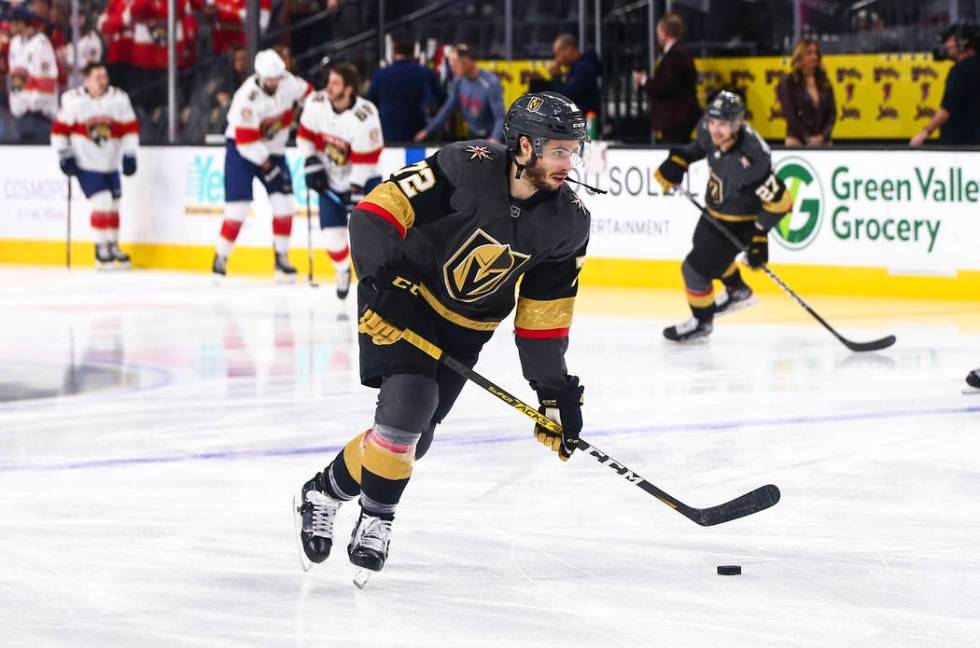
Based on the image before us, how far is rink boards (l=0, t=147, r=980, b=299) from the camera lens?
370 inches

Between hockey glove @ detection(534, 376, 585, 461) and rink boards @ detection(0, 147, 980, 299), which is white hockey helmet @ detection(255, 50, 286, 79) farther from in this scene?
hockey glove @ detection(534, 376, 585, 461)

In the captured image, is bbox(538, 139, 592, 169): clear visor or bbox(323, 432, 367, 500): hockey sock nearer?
bbox(538, 139, 592, 169): clear visor

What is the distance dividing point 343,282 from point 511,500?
17.0 feet

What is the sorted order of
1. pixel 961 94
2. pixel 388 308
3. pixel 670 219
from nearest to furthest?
pixel 388 308 < pixel 961 94 < pixel 670 219

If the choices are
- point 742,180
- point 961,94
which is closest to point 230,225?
point 742,180

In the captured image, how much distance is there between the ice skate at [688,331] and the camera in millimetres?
7998

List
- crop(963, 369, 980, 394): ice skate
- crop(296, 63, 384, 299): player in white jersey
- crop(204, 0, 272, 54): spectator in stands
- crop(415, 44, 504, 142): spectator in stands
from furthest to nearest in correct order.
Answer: crop(204, 0, 272, 54): spectator in stands, crop(415, 44, 504, 142): spectator in stands, crop(296, 63, 384, 299): player in white jersey, crop(963, 369, 980, 394): ice skate

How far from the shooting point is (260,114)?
10875 mm

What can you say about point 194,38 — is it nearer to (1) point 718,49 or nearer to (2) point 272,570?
(1) point 718,49

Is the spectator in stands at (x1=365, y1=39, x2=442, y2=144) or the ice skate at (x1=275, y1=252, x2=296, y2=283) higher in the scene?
the spectator in stands at (x1=365, y1=39, x2=442, y2=144)

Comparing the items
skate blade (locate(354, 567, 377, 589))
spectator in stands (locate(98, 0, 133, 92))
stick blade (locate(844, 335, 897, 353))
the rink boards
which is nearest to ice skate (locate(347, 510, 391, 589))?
skate blade (locate(354, 567, 377, 589))

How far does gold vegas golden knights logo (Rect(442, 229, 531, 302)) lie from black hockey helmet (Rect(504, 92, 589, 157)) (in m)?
0.21

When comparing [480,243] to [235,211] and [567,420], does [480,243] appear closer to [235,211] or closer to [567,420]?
[567,420]

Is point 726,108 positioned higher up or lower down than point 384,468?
higher up
